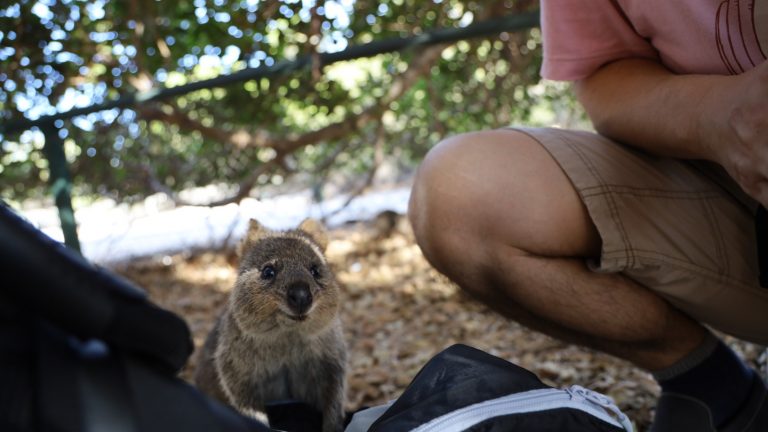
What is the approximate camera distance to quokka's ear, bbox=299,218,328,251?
7.85ft

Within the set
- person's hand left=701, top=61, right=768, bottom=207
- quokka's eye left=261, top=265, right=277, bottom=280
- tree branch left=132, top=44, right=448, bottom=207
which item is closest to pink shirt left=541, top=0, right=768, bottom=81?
person's hand left=701, top=61, right=768, bottom=207

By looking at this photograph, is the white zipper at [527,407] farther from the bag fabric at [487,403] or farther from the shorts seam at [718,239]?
the shorts seam at [718,239]

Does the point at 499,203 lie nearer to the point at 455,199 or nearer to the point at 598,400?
the point at 455,199

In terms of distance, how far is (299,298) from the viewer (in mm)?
1959

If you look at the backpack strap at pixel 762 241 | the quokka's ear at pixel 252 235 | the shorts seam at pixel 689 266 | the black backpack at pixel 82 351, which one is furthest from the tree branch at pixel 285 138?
the black backpack at pixel 82 351

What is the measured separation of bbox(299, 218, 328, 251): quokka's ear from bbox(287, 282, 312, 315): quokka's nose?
41 cm

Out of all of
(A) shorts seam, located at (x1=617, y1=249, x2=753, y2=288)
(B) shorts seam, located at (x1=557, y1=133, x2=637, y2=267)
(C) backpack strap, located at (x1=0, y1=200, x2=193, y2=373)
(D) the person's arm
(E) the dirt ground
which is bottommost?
(E) the dirt ground

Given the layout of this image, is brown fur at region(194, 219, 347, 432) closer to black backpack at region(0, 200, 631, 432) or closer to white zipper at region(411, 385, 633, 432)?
white zipper at region(411, 385, 633, 432)

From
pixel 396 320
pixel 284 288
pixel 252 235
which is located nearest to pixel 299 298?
pixel 284 288

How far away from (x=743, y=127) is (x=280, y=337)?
4.41 ft

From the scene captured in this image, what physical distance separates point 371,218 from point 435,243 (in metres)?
4.17

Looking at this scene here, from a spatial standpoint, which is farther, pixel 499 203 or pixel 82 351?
pixel 499 203

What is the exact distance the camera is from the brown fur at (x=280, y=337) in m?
2.07

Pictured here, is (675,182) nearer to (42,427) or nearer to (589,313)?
(589,313)
